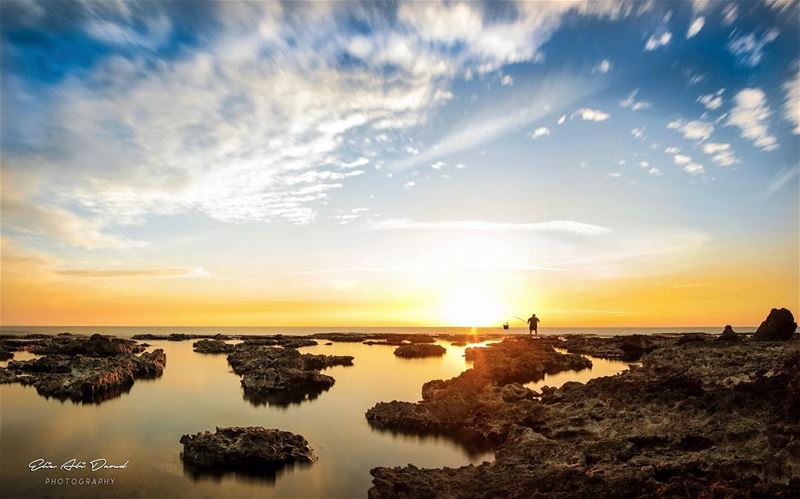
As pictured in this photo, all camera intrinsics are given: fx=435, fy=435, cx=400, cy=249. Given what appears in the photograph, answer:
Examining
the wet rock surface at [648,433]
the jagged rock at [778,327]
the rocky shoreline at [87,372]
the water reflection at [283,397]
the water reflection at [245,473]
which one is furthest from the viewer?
the rocky shoreline at [87,372]

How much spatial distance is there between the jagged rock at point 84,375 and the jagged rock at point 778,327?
172 feet

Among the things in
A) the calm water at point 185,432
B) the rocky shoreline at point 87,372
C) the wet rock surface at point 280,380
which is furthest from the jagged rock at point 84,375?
the wet rock surface at point 280,380

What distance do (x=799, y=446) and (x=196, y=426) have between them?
3026 centimetres

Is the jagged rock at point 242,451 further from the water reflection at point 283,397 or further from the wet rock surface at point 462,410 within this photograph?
the water reflection at point 283,397

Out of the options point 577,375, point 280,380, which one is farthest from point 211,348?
point 577,375

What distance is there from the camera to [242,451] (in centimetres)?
2033

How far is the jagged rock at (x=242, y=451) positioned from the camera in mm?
20250

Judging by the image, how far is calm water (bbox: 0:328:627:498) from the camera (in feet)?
59.6

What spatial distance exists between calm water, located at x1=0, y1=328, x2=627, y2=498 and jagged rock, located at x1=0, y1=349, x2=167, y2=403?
172cm

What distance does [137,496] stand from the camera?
1738 cm

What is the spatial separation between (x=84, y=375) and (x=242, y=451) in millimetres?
31665

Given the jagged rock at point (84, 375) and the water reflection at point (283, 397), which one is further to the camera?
the jagged rock at point (84, 375)

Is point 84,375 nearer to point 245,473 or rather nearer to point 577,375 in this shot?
point 245,473

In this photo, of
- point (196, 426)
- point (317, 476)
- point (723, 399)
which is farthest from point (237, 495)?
point (723, 399)
